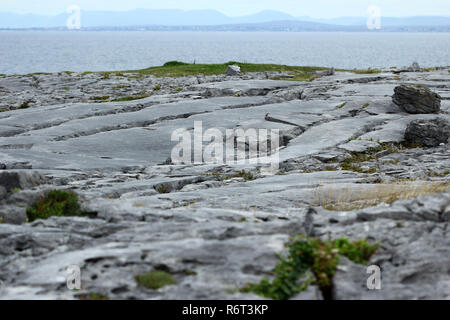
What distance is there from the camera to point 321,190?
10.6m

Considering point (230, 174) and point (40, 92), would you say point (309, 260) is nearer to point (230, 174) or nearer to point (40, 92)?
point (230, 174)

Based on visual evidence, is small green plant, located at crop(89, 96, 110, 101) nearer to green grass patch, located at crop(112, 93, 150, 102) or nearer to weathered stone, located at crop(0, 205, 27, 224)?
green grass patch, located at crop(112, 93, 150, 102)

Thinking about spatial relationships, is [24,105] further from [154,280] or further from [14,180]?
[154,280]

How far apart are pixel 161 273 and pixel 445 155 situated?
12438 millimetres

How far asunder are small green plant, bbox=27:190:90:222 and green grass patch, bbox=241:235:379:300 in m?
3.81

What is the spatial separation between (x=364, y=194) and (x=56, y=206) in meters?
6.22

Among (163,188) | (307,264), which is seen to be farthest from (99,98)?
(307,264)

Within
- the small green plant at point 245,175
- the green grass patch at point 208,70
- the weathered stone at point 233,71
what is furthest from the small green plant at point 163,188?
the green grass patch at point 208,70

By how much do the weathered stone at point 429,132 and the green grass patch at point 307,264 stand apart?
37.7 ft

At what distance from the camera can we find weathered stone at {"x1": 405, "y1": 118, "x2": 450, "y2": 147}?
16484 millimetres

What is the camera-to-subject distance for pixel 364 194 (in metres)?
9.98

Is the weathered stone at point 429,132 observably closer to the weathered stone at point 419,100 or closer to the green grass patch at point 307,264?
the weathered stone at point 419,100

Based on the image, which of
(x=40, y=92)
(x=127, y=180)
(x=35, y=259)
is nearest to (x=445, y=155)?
(x=127, y=180)

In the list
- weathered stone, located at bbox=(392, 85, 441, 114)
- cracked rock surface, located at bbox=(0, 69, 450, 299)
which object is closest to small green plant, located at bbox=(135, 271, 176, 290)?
cracked rock surface, located at bbox=(0, 69, 450, 299)
